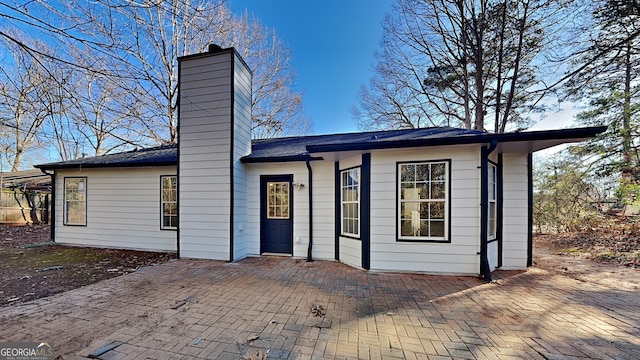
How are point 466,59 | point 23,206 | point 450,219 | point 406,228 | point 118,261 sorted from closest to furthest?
point 450,219 < point 406,228 < point 118,261 < point 466,59 < point 23,206

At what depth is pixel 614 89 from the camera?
869 centimetres

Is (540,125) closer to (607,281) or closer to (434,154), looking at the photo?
(607,281)

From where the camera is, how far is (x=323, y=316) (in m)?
2.94

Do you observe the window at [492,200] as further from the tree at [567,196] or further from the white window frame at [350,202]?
the tree at [567,196]

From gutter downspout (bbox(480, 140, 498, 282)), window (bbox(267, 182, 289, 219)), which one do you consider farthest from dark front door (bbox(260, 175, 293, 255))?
gutter downspout (bbox(480, 140, 498, 282))

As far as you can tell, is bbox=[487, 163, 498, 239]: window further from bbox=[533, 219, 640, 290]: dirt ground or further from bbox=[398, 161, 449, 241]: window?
bbox=[533, 219, 640, 290]: dirt ground

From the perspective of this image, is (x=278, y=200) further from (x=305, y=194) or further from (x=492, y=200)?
(x=492, y=200)

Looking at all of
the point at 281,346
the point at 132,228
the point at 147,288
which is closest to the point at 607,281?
the point at 281,346

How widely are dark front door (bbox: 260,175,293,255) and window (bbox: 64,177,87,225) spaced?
5806mm

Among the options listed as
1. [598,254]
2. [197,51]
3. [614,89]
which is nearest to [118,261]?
[197,51]

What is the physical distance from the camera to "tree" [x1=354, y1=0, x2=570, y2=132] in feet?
31.2

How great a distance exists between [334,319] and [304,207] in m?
3.33

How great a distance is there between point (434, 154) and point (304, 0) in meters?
8.36

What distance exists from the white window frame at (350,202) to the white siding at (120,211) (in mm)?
4686
